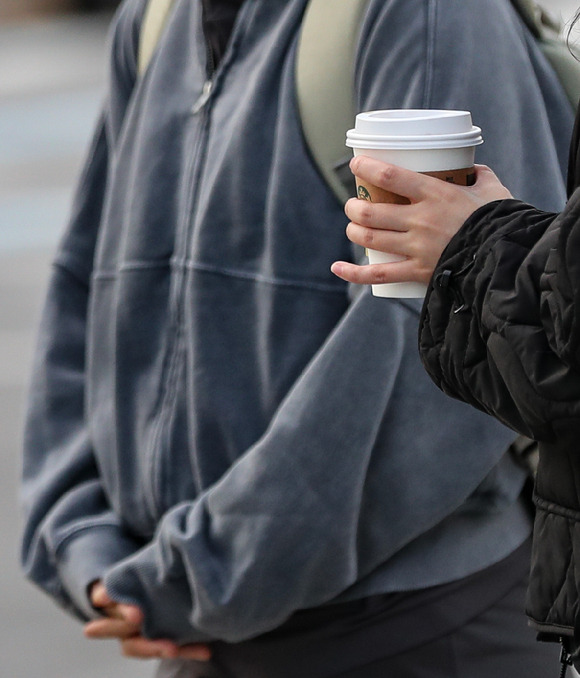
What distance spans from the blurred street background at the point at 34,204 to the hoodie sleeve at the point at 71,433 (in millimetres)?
917

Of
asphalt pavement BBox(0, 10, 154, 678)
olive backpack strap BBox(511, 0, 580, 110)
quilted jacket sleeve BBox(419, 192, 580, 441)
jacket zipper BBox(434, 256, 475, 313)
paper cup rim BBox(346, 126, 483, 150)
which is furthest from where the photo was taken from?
asphalt pavement BBox(0, 10, 154, 678)

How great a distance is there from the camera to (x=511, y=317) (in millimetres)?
1158

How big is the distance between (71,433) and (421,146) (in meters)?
1.18

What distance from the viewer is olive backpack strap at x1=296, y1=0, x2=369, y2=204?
68.8 inches

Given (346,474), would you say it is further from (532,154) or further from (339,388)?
(532,154)

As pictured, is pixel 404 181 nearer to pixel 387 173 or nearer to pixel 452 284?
pixel 387 173

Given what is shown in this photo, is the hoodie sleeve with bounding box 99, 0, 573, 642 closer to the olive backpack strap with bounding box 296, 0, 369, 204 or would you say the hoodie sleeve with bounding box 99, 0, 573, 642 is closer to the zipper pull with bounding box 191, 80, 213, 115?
the olive backpack strap with bounding box 296, 0, 369, 204

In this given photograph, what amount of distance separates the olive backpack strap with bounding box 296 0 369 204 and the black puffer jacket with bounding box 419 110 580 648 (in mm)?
535

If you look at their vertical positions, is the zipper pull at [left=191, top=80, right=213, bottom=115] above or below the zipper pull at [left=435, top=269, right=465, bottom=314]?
above

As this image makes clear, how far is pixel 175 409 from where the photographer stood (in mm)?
1990

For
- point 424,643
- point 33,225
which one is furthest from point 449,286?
point 33,225

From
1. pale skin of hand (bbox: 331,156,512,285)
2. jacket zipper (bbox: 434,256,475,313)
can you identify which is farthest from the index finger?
jacket zipper (bbox: 434,256,475,313)

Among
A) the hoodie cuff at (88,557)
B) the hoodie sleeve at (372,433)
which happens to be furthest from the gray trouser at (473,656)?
the hoodie cuff at (88,557)

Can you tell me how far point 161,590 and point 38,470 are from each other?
0.50m
